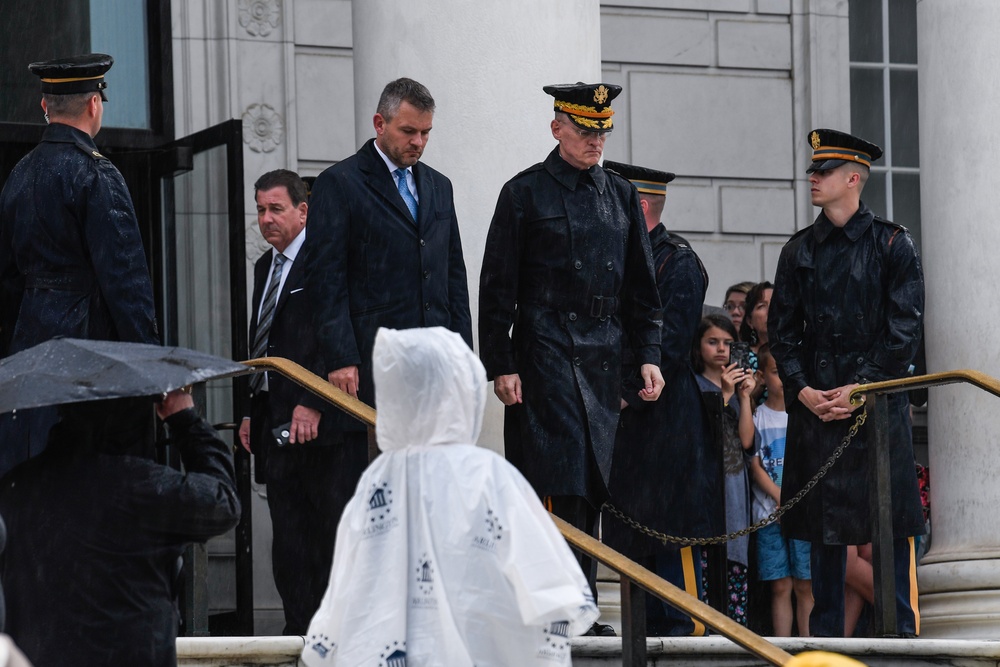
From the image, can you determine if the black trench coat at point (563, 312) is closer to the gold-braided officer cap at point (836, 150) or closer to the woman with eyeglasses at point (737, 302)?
the gold-braided officer cap at point (836, 150)

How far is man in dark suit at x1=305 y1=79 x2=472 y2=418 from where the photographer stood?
7.05 meters

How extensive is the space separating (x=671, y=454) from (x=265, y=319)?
1690 mm

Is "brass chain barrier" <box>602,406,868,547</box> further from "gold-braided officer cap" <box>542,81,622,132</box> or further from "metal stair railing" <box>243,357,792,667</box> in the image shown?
"metal stair railing" <box>243,357,792,667</box>

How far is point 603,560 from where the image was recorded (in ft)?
18.6

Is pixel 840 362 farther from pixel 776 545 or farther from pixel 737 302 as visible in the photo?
pixel 737 302

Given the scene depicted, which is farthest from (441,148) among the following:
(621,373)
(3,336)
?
(3,336)

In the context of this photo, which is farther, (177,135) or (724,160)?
(724,160)

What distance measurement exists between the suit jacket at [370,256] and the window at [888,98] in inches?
238

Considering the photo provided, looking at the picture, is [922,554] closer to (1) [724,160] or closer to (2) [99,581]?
(1) [724,160]

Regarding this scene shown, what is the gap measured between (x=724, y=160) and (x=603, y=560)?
6727 millimetres

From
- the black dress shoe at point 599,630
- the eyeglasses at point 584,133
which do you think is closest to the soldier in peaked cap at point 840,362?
the black dress shoe at point 599,630

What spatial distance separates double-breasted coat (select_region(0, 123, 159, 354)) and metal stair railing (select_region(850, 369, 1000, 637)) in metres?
2.69

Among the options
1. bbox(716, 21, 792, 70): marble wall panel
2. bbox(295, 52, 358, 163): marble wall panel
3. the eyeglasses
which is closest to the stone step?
the eyeglasses

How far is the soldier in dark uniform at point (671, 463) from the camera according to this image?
800 centimetres
